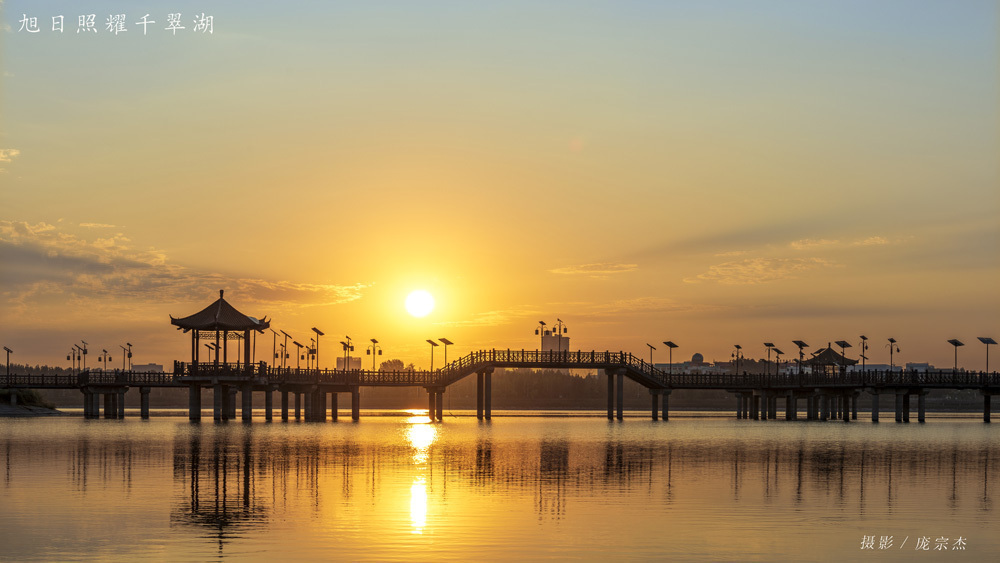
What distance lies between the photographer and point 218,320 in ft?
331

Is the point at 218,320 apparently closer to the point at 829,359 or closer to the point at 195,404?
the point at 195,404

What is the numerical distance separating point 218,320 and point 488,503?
72483 mm

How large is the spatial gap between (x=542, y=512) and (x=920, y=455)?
31224 millimetres

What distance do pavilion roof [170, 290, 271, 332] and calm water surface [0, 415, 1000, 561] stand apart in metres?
42.3

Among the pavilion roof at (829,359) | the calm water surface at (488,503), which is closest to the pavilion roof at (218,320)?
the calm water surface at (488,503)

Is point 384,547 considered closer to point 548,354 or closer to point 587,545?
point 587,545

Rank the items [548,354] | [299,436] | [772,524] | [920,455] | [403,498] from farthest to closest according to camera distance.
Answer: [548,354]
[299,436]
[920,455]
[403,498]
[772,524]

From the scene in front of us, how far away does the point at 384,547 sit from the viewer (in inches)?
948

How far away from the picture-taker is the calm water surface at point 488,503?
2433 centimetres

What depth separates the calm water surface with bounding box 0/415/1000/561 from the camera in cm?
2433

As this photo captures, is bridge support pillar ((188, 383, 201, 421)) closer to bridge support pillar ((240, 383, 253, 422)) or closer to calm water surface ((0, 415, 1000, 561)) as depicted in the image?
bridge support pillar ((240, 383, 253, 422))

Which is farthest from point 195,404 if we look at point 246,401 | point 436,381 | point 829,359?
point 829,359

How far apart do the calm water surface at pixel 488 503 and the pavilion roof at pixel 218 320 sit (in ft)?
139

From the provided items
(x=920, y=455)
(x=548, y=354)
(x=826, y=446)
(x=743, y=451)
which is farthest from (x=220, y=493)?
(x=548, y=354)
